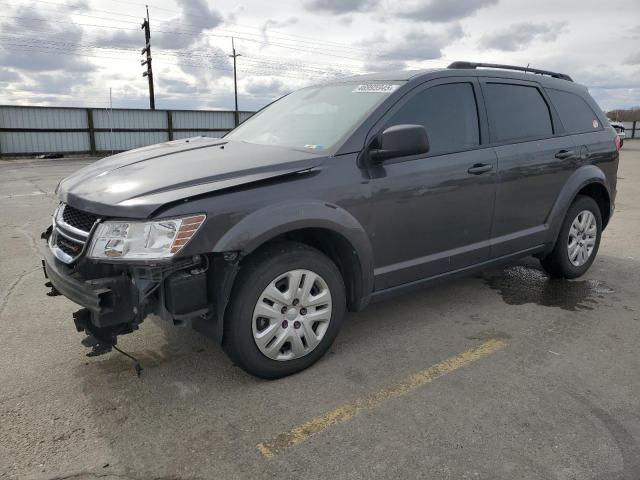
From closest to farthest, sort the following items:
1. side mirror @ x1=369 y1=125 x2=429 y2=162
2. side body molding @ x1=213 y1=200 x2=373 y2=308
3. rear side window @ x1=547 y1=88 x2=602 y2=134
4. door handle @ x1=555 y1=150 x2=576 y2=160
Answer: side body molding @ x1=213 y1=200 x2=373 y2=308
side mirror @ x1=369 y1=125 x2=429 y2=162
door handle @ x1=555 y1=150 x2=576 y2=160
rear side window @ x1=547 y1=88 x2=602 y2=134

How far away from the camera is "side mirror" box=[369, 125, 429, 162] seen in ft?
10.5

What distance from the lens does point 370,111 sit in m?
3.49

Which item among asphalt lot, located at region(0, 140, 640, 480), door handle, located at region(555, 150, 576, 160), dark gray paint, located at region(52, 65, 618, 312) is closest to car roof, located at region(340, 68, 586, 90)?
dark gray paint, located at region(52, 65, 618, 312)

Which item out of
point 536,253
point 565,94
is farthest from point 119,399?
point 565,94

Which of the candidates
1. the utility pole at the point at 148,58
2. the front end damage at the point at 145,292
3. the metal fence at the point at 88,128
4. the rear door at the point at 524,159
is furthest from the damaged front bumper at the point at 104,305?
the utility pole at the point at 148,58

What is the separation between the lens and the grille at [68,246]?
294 cm

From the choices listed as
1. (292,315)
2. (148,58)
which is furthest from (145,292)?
(148,58)

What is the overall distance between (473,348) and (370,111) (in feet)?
5.64

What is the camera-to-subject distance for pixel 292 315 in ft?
10.1

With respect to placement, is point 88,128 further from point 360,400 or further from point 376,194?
point 360,400

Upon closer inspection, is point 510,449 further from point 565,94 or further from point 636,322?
point 565,94

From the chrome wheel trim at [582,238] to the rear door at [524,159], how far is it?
509 mm

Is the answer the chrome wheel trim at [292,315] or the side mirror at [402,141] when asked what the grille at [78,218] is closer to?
the chrome wheel trim at [292,315]

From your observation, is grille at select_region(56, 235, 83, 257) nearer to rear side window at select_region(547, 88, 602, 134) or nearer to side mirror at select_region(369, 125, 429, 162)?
side mirror at select_region(369, 125, 429, 162)
